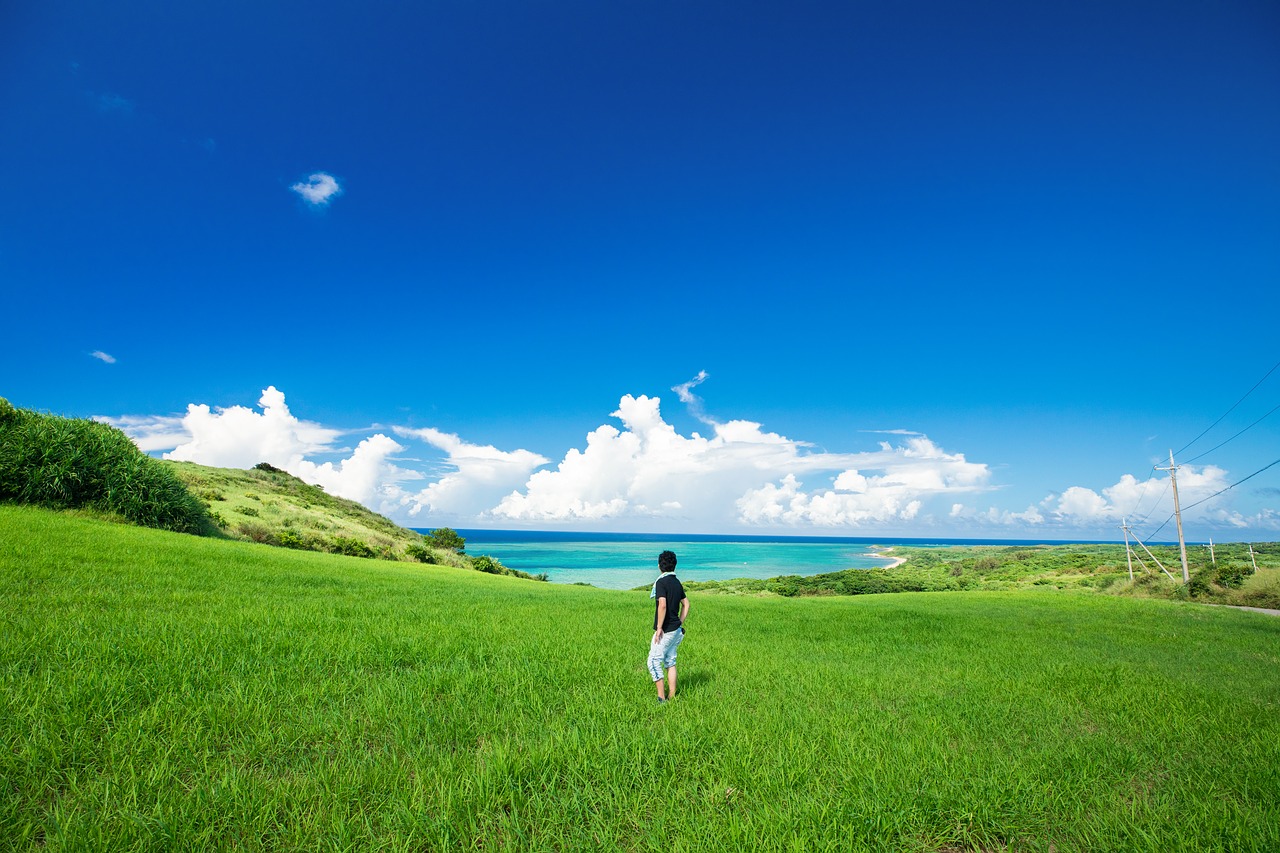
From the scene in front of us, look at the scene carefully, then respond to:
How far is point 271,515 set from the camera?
34750mm

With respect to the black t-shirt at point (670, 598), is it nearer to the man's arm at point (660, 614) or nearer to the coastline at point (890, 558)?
the man's arm at point (660, 614)

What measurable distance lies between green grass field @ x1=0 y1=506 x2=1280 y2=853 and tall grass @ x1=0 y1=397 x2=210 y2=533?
1207 cm

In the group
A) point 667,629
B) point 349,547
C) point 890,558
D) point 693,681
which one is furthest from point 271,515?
point 890,558

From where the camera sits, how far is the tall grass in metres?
18.0

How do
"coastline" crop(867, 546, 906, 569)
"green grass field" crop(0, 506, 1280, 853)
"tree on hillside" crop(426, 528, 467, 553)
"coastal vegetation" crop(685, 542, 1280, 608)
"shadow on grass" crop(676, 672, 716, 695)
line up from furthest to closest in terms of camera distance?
"coastline" crop(867, 546, 906, 569) < "tree on hillside" crop(426, 528, 467, 553) < "coastal vegetation" crop(685, 542, 1280, 608) < "shadow on grass" crop(676, 672, 716, 695) < "green grass field" crop(0, 506, 1280, 853)

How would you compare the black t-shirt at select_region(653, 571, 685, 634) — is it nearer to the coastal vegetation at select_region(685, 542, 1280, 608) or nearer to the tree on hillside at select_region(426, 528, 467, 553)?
the coastal vegetation at select_region(685, 542, 1280, 608)

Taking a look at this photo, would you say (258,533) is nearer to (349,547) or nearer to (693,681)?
(349,547)

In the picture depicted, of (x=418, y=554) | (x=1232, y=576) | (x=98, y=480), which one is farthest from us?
(x=418, y=554)

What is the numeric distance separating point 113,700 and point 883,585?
52.0m

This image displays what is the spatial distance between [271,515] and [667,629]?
37.5 m

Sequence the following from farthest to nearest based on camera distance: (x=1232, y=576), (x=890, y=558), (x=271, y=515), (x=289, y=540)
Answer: (x=890, y=558)
(x=271, y=515)
(x=289, y=540)
(x=1232, y=576)

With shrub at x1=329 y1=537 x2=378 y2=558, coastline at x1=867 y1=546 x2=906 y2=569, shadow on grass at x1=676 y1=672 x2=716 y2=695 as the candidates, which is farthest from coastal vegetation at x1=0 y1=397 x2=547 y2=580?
coastline at x1=867 y1=546 x2=906 y2=569

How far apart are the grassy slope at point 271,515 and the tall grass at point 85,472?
5819mm

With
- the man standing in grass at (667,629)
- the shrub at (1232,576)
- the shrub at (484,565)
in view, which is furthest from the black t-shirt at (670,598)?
the shrub at (1232,576)
